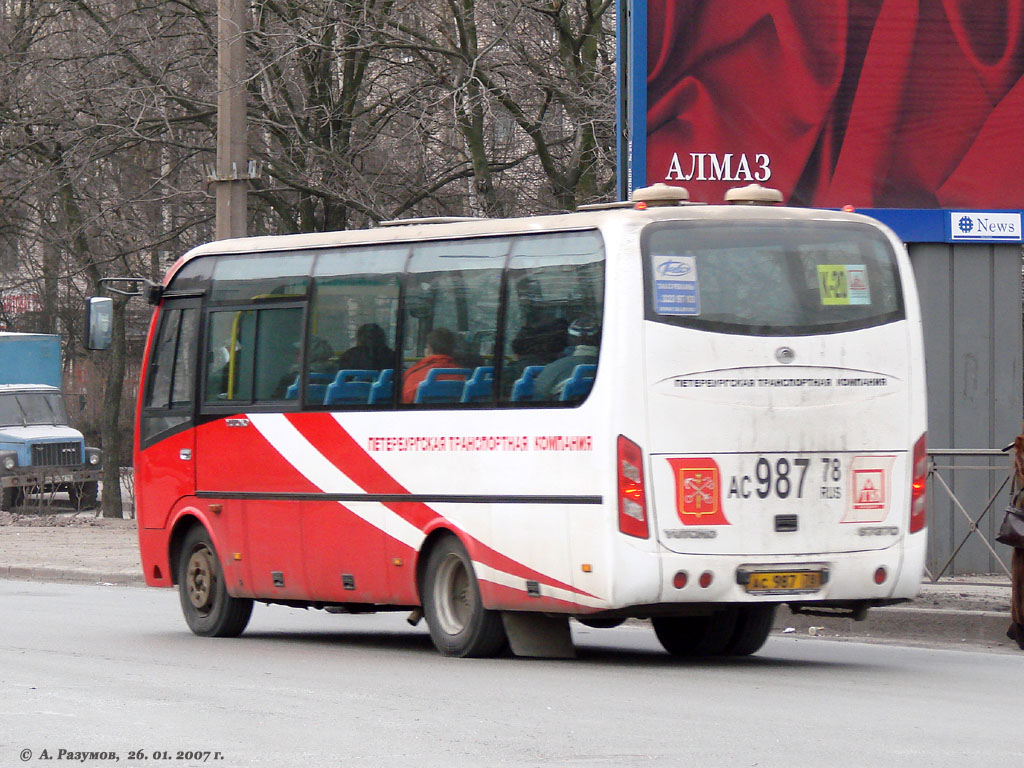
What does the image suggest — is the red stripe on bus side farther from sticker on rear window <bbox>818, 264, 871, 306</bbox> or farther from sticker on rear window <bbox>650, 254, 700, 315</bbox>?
sticker on rear window <bbox>818, 264, 871, 306</bbox>

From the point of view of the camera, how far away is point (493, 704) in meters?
9.00

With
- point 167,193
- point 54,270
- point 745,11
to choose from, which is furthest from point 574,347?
point 54,270

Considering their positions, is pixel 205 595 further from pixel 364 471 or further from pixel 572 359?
pixel 572 359

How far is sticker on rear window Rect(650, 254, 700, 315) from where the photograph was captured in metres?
10.6

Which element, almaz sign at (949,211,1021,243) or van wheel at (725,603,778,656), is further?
almaz sign at (949,211,1021,243)

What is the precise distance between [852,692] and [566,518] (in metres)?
1.98

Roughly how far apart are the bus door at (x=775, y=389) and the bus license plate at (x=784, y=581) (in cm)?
13

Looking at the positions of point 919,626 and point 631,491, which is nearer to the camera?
point 631,491

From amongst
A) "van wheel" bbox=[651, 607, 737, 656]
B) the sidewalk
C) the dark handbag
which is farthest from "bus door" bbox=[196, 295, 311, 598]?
the dark handbag

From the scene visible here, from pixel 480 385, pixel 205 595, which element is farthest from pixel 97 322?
pixel 480 385

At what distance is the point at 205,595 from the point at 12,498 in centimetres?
2286

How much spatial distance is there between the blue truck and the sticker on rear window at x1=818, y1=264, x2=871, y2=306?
25.1 m

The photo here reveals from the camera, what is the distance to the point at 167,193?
24844 mm

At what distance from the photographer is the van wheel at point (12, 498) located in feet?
114
